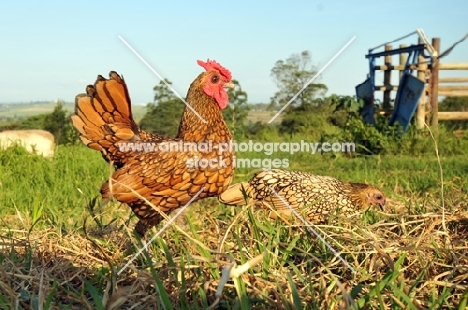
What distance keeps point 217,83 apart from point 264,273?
1683 mm

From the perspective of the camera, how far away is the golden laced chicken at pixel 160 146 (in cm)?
275

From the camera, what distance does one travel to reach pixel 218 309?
142cm

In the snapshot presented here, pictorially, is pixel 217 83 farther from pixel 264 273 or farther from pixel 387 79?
pixel 387 79

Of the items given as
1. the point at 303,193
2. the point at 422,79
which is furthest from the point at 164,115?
the point at 303,193

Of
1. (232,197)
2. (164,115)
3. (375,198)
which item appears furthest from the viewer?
(164,115)

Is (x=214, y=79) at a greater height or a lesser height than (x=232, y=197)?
greater

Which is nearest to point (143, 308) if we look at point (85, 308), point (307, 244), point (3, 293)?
point (85, 308)

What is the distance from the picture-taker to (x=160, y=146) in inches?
112

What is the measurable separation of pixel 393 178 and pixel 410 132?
3808 millimetres

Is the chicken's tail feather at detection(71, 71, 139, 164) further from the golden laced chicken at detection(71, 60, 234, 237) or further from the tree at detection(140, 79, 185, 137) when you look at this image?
the tree at detection(140, 79, 185, 137)

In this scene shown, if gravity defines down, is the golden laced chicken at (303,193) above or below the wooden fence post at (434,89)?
below

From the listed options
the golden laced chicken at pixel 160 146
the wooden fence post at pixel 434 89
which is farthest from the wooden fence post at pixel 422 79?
the golden laced chicken at pixel 160 146

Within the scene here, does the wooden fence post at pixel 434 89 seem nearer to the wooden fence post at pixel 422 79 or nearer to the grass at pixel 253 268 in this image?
the wooden fence post at pixel 422 79

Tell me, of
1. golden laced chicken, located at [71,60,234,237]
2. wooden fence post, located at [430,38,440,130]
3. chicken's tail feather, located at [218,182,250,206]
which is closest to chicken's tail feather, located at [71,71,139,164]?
golden laced chicken, located at [71,60,234,237]
